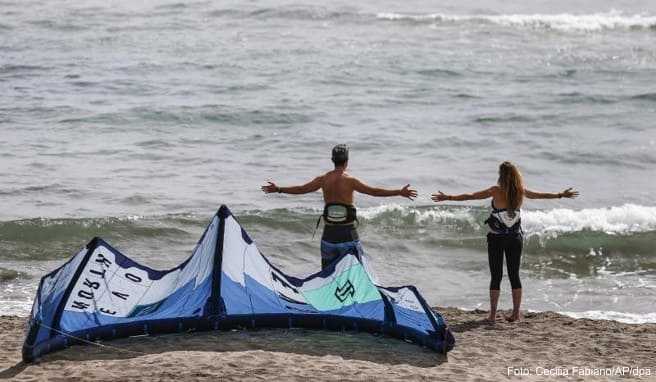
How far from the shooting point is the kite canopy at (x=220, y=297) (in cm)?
894

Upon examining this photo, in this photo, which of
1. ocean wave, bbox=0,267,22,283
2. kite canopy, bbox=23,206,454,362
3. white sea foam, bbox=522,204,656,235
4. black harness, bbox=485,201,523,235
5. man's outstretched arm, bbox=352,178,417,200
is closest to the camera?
kite canopy, bbox=23,206,454,362

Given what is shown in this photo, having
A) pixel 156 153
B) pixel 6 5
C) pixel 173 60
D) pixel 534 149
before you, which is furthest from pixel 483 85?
pixel 6 5

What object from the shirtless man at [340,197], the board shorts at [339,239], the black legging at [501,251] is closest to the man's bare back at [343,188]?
the shirtless man at [340,197]

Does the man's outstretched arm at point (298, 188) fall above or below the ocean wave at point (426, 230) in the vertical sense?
above

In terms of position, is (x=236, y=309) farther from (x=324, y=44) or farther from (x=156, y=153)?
(x=324, y=44)

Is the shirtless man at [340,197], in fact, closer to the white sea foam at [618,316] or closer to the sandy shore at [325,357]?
the sandy shore at [325,357]

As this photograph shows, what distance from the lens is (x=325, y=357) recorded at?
8.75 m

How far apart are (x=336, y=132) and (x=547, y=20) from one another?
51.2 ft

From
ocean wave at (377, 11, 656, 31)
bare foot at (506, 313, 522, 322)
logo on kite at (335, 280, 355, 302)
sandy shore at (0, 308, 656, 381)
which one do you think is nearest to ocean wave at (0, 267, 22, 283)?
sandy shore at (0, 308, 656, 381)

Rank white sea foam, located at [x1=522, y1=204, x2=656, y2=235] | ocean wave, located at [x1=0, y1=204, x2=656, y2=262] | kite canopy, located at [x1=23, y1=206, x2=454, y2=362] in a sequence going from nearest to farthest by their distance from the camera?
kite canopy, located at [x1=23, y1=206, x2=454, y2=362] < ocean wave, located at [x1=0, y1=204, x2=656, y2=262] < white sea foam, located at [x1=522, y1=204, x2=656, y2=235]

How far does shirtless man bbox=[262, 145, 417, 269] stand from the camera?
9.56 m

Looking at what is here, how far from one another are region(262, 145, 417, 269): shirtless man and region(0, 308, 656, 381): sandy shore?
0.81 m

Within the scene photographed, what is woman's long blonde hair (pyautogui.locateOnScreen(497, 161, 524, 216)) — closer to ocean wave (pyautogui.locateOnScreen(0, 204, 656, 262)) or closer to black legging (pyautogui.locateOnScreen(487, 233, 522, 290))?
black legging (pyautogui.locateOnScreen(487, 233, 522, 290))

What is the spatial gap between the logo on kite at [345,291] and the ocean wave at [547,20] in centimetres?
2531
